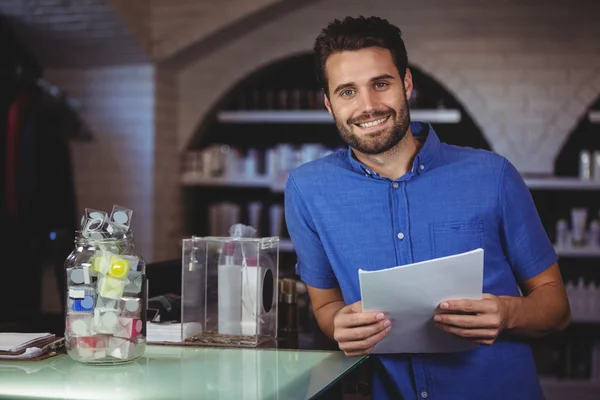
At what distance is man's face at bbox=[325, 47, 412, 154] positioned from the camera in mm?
2150

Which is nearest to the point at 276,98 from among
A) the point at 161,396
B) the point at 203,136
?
the point at 203,136

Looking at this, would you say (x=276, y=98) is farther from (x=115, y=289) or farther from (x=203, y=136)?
(x=115, y=289)

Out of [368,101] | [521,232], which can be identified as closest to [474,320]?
[521,232]

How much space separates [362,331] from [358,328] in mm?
13

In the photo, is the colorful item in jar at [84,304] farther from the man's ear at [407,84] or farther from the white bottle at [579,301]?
the white bottle at [579,301]

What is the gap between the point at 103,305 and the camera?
6.30ft

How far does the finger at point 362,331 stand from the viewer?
1887 millimetres

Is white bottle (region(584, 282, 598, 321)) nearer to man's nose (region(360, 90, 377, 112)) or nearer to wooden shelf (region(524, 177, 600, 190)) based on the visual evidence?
wooden shelf (region(524, 177, 600, 190))

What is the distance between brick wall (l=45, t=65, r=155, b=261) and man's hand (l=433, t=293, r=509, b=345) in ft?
12.5

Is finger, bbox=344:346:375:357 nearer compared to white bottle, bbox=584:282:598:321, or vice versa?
finger, bbox=344:346:375:357

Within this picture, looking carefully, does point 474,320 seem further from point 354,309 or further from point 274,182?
point 274,182

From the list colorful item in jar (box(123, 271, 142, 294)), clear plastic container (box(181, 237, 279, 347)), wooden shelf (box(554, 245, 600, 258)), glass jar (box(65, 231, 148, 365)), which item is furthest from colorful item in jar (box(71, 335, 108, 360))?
wooden shelf (box(554, 245, 600, 258))

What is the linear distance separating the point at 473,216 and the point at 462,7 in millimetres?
3663

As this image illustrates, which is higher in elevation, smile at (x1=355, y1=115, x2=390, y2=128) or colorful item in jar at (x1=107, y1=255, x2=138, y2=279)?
smile at (x1=355, y1=115, x2=390, y2=128)
